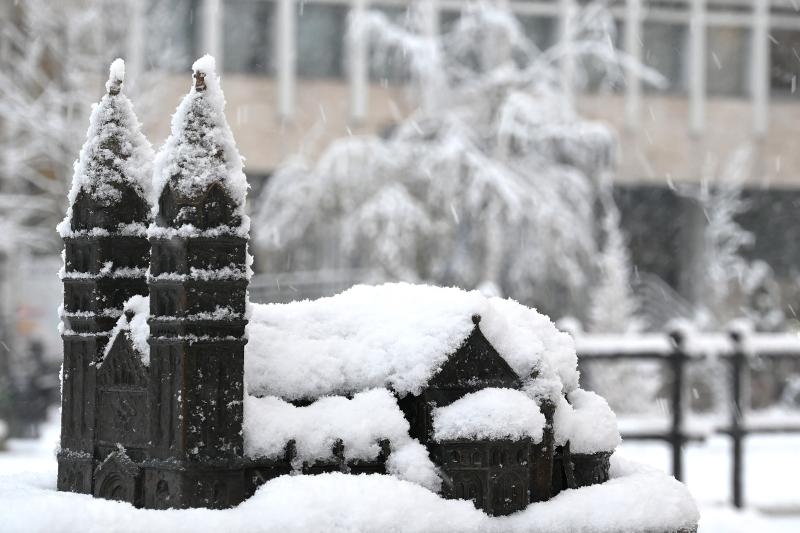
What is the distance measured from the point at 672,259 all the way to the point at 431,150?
1464 centimetres

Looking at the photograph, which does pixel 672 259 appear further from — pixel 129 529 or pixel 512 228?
pixel 129 529

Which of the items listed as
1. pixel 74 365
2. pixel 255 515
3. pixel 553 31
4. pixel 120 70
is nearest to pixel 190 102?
pixel 120 70

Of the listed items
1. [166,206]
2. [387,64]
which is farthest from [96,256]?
[387,64]

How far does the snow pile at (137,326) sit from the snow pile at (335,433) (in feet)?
1.11

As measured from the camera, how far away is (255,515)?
3.62m

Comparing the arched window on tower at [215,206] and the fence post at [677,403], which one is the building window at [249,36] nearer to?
the fence post at [677,403]

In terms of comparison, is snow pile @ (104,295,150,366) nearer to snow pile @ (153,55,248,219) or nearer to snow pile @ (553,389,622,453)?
snow pile @ (153,55,248,219)

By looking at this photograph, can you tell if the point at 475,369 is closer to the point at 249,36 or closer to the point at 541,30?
the point at 249,36

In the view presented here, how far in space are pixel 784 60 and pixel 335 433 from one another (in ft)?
95.8

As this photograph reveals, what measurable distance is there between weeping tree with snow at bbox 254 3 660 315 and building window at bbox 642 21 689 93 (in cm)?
875

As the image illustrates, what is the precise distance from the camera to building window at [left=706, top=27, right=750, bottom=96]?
30.6 m

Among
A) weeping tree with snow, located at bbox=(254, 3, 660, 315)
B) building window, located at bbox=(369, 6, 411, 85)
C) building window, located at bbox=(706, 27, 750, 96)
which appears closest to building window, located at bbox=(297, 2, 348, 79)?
building window, located at bbox=(369, 6, 411, 85)

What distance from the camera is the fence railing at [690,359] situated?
9.76 metres

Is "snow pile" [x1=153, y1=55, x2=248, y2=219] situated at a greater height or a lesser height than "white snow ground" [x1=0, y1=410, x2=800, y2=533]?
greater
